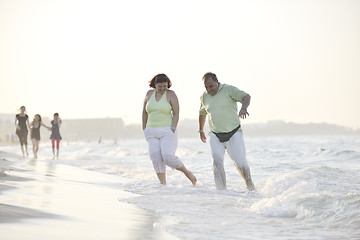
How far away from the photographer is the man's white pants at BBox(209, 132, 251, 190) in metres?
6.20

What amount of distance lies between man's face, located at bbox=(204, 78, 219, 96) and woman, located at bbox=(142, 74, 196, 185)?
2.08ft

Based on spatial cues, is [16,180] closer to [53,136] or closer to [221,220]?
[221,220]

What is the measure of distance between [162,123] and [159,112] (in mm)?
170

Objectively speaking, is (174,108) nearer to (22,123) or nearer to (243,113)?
(243,113)

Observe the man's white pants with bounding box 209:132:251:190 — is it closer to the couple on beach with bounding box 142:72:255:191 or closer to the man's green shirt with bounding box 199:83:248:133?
the couple on beach with bounding box 142:72:255:191

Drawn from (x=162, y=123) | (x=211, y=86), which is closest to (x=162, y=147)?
(x=162, y=123)

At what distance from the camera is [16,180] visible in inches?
241

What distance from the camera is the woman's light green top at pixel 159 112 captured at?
6598mm

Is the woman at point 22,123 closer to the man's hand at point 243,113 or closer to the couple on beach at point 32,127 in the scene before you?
the couple on beach at point 32,127

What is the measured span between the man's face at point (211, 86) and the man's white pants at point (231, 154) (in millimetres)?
610

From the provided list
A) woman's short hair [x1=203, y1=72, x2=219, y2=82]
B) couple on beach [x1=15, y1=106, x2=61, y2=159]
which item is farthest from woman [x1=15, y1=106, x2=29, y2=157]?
woman's short hair [x1=203, y1=72, x2=219, y2=82]

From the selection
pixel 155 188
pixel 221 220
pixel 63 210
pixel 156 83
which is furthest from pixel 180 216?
pixel 156 83

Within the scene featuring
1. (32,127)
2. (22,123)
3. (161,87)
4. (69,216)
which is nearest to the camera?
(69,216)

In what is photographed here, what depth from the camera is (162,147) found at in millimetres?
6637
